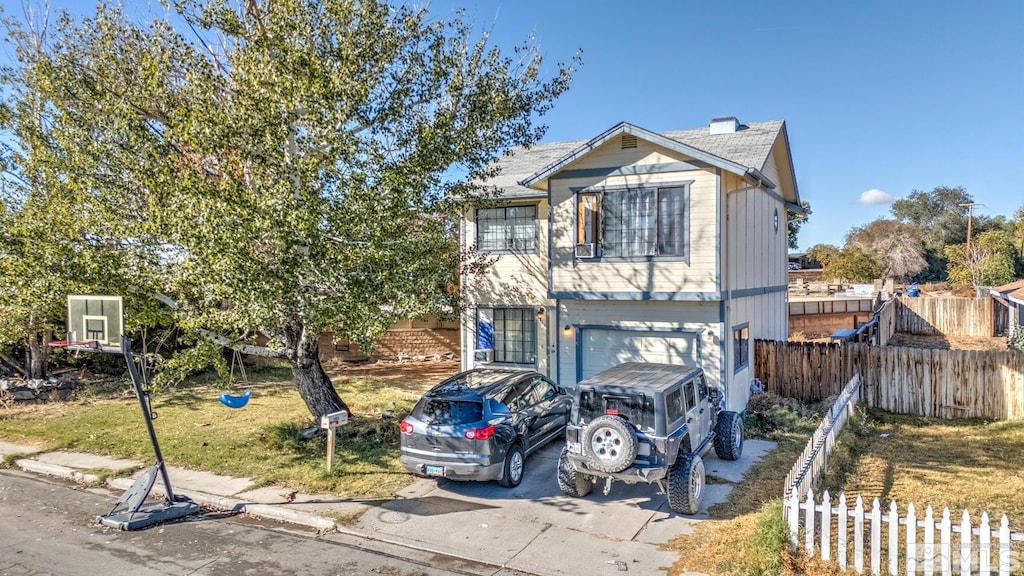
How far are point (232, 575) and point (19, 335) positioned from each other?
13.4 m

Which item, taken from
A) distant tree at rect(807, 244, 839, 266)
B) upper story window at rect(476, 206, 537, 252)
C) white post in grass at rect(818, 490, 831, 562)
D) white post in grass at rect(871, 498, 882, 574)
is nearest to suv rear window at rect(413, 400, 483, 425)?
white post in grass at rect(818, 490, 831, 562)

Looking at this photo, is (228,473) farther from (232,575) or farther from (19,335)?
(19,335)

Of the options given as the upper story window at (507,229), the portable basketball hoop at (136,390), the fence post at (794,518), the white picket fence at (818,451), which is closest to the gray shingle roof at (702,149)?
the upper story window at (507,229)

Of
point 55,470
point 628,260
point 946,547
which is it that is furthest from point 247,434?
point 946,547

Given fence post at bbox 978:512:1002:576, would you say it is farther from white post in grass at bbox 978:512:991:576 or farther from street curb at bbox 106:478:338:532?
street curb at bbox 106:478:338:532

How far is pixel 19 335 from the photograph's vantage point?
53.6ft

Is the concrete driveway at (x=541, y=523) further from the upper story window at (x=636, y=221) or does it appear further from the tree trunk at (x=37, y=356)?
the tree trunk at (x=37, y=356)

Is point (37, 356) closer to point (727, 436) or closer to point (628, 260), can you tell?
point (628, 260)

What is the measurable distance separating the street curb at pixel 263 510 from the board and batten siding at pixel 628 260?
25.6ft

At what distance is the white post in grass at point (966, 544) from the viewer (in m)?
6.12

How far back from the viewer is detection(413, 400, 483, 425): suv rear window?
984 centimetres

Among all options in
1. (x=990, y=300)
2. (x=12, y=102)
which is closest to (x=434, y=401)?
(x=12, y=102)

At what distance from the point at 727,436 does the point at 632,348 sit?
3.81 meters

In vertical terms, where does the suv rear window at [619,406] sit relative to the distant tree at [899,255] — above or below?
below
